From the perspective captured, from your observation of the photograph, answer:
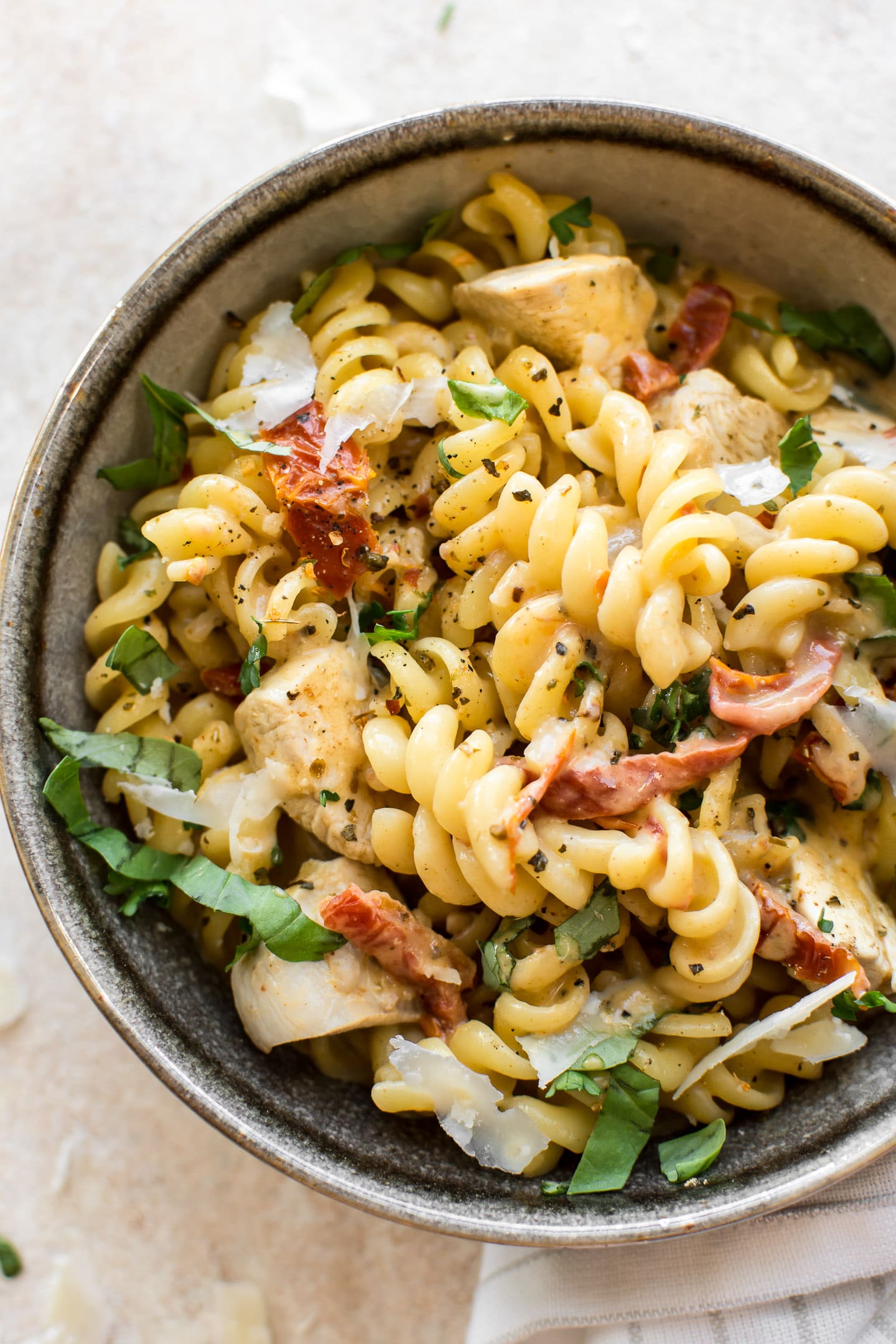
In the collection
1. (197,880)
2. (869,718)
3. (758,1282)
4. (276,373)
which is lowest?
(758,1282)

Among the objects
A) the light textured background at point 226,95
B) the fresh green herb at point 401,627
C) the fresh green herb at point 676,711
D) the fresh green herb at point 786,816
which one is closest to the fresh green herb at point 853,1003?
the fresh green herb at point 786,816

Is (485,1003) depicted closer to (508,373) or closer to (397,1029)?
(397,1029)

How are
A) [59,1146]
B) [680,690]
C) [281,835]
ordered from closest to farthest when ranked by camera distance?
[680,690], [281,835], [59,1146]

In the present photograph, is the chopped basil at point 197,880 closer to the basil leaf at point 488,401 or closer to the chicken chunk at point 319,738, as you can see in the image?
the chicken chunk at point 319,738

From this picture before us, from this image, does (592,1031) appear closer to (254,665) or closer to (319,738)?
(319,738)

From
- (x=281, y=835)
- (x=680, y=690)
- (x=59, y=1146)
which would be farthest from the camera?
(x=59, y=1146)

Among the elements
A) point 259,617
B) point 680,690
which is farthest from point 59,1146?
point 680,690

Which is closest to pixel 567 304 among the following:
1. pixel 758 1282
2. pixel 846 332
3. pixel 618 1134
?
pixel 846 332
